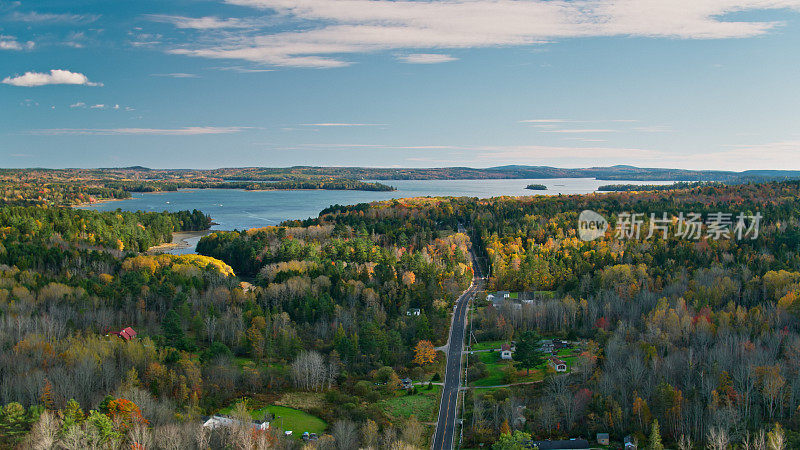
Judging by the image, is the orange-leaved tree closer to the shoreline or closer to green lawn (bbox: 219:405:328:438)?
green lawn (bbox: 219:405:328:438)

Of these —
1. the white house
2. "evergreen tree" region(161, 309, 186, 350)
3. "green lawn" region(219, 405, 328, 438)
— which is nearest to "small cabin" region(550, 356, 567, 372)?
"green lawn" region(219, 405, 328, 438)

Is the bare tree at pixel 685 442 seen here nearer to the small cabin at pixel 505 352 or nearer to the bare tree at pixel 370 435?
the small cabin at pixel 505 352

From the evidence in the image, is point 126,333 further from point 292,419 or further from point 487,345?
point 487,345

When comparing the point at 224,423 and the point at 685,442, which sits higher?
the point at 224,423

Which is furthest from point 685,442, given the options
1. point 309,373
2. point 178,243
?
point 178,243

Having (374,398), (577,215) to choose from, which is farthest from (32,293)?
(577,215)

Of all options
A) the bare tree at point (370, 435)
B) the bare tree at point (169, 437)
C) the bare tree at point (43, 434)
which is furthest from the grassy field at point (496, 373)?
the bare tree at point (43, 434)
